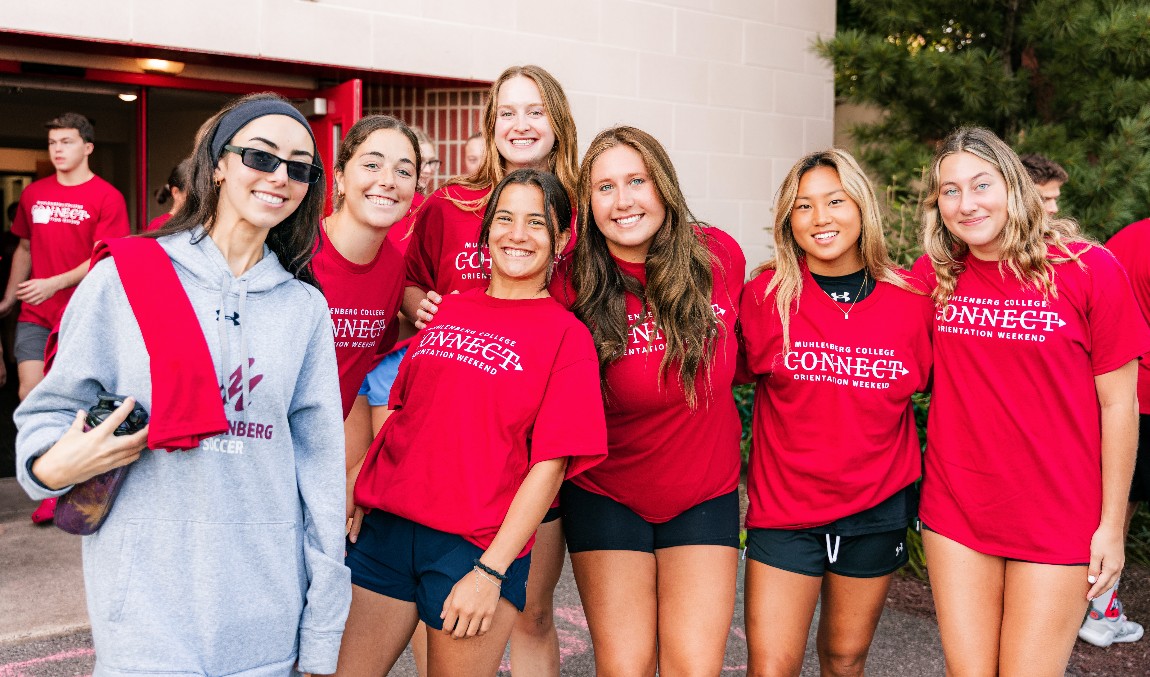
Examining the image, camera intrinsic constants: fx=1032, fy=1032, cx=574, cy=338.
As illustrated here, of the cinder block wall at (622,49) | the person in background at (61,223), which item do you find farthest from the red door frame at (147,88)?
the cinder block wall at (622,49)

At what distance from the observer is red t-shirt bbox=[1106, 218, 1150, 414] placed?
465cm

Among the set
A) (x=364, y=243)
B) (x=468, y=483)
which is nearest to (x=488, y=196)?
(x=364, y=243)

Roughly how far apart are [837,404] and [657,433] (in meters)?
0.53

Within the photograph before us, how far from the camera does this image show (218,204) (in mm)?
2203

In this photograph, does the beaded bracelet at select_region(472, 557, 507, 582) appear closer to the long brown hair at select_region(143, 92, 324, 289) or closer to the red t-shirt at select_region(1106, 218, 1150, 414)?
the long brown hair at select_region(143, 92, 324, 289)

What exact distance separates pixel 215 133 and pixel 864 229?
192 centimetres

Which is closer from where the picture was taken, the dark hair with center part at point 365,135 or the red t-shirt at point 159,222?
the red t-shirt at point 159,222

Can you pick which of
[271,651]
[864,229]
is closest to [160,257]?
[271,651]

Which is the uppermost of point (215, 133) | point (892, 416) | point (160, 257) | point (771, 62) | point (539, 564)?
point (771, 62)

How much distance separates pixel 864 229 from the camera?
3168 millimetres

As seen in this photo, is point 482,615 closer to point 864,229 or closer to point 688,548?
point 688,548

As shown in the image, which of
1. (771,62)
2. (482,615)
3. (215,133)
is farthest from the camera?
(771,62)

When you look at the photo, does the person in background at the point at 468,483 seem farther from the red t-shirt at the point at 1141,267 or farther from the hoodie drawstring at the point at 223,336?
the red t-shirt at the point at 1141,267

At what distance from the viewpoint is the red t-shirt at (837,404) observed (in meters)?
3.01
